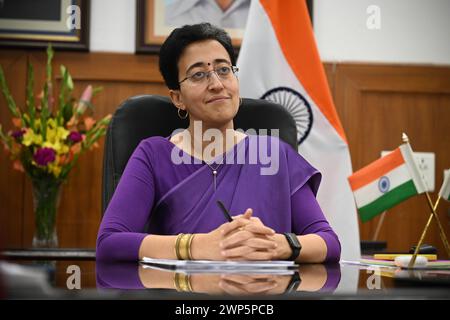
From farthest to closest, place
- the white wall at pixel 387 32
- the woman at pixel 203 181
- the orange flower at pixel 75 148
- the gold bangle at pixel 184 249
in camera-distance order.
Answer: the white wall at pixel 387 32, the orange flower at pixel 75 148, the woman at pixel 203 181, the gold bangle at pixel 184 249

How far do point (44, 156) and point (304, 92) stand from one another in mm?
1000

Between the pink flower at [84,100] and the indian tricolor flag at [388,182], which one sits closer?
the indian tricolor flag at [388,182]

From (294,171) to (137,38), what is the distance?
159 centimetres

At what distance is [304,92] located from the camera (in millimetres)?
2543

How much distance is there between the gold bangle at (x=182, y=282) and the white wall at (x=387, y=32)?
2339 millimetres

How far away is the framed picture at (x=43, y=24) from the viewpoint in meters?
3.01

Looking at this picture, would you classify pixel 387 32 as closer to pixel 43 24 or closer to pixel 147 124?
pixel 43 24

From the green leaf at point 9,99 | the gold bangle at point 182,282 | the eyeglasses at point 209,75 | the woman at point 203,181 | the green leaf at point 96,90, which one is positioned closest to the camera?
the gold bangle at point 182,282

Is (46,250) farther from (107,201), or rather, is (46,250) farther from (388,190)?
(388,190)

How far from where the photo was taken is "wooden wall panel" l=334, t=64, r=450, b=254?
3148 mm

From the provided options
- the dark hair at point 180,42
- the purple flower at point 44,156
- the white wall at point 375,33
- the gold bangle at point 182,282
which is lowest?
the gold bangle at point 182,282

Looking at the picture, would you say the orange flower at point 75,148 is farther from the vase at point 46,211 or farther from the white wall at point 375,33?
the white wall at point 375,33

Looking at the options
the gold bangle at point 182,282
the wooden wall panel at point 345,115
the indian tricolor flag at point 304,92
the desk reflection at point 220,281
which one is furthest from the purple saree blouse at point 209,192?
the wooden wall panel at point 345,115

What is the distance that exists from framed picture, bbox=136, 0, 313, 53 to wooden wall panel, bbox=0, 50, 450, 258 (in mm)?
90
